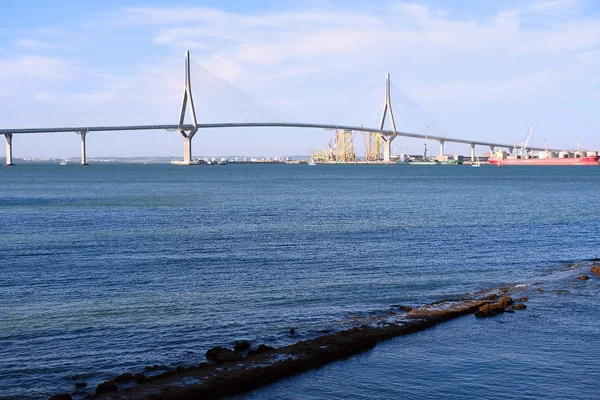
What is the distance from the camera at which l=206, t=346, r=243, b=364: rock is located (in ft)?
30.3

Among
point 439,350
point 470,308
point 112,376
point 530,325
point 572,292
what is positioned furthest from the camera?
point 572,292

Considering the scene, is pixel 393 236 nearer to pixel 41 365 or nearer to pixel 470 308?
pixel 470 308

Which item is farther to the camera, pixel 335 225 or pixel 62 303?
pixel 335 225

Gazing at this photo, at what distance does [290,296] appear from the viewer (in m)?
13.4

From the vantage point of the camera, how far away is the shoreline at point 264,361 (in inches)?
320

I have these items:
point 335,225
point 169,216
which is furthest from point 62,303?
point 169,216

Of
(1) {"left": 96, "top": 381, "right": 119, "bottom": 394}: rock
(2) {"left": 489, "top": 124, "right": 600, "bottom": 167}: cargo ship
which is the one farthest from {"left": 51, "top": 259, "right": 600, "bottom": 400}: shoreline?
(2) {"left": 489, "top": 124, "right": 600, "bottom": 167}: cargo ship

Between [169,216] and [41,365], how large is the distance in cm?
2194

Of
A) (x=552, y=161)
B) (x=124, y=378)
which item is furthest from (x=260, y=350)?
(x=552, y=161)

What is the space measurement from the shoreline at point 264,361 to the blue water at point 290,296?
221 mm

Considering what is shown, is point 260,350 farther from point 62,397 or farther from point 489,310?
point 489,310

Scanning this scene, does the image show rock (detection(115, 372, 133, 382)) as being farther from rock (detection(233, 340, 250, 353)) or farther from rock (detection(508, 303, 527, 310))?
rock (detection(508, 303, 527, 310))

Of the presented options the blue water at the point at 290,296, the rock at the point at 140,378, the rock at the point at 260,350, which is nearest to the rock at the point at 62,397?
the blue water at the point at 290,296

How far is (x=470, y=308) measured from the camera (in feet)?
39.9
